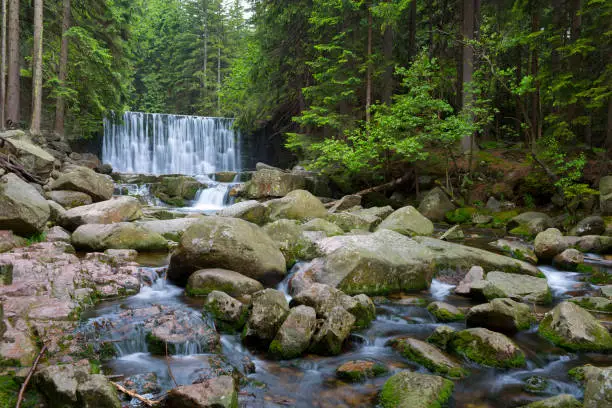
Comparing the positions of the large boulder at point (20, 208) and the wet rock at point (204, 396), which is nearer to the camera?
the wet rock at point (204, 396)

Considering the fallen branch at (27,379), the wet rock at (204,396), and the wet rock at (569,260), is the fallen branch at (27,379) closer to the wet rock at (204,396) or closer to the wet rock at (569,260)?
the wet rock at (204,396)

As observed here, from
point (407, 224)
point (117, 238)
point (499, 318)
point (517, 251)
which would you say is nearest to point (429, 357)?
point (499, 318)

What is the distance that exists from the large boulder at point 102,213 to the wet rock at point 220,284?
457 centimetres

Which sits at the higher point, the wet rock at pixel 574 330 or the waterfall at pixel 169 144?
the waterfall at pixel 169 144

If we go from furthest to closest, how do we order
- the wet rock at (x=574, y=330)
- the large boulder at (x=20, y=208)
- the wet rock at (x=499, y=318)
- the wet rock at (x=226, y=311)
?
the large boulder at (x=20, y=208) < the wet rock at (x=499, y=318) < the wet rock at (x=226, y=311) < the wet rock at (x=574, y=330)

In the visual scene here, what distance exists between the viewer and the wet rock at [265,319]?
15.4 feet

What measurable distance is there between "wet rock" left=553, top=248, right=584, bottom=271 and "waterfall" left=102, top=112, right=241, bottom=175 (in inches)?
828

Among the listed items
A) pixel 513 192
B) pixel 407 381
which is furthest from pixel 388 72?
pixel 407 381

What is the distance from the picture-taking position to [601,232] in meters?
10.3

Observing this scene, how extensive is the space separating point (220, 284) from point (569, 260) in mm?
6785

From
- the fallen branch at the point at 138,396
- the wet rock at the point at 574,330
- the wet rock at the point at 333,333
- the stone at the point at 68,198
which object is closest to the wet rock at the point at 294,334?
the wet rock at the point at 333,333

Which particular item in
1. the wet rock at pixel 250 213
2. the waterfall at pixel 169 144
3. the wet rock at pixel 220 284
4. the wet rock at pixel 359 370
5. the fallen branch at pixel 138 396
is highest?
the waterfall at pixel 169 144

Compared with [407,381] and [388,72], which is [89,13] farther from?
[407,381]

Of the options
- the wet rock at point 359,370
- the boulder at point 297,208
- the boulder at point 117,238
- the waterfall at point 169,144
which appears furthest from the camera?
the waterfall at point 169,144
